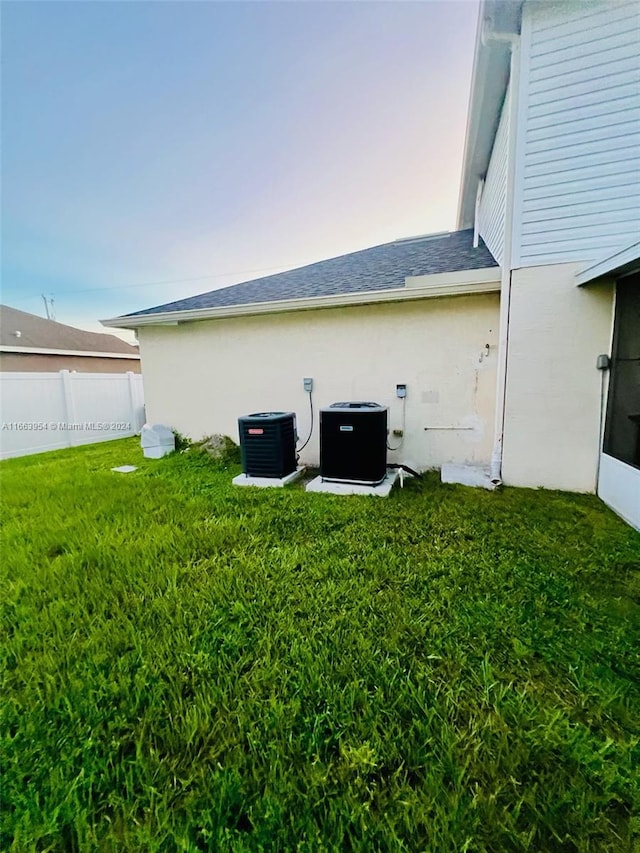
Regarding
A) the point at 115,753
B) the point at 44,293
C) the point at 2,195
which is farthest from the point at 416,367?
the point at 44,293

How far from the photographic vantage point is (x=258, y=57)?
588 centimetres

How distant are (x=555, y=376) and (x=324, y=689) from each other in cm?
395

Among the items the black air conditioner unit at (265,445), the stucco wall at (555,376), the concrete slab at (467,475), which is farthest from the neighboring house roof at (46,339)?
the stucco wall at (555,376)

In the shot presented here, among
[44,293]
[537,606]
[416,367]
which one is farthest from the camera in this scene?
[44,293]

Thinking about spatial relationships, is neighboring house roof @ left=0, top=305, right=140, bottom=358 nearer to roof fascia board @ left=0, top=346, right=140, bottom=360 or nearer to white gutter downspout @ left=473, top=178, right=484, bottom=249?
roof fascia board @ left=0, top=346, right=140, bottom=360

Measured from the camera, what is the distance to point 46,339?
1210 centimetres

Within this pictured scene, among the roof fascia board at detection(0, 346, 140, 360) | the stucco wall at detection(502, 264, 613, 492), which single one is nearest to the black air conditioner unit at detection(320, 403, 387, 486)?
the stucco wall at detection(502, 264, 613, 492)

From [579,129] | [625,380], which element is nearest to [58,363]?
[579,129]

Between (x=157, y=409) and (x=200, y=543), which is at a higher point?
(x=157, y=409)

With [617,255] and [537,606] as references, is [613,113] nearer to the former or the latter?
[617,255]

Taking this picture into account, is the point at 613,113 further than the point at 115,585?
Yes

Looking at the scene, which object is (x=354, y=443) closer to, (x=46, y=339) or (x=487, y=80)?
(x=487, y=80)

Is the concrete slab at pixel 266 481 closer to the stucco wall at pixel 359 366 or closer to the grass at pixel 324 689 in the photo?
the stucco wall at pixel 359 366

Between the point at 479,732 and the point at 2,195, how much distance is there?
12.1m
